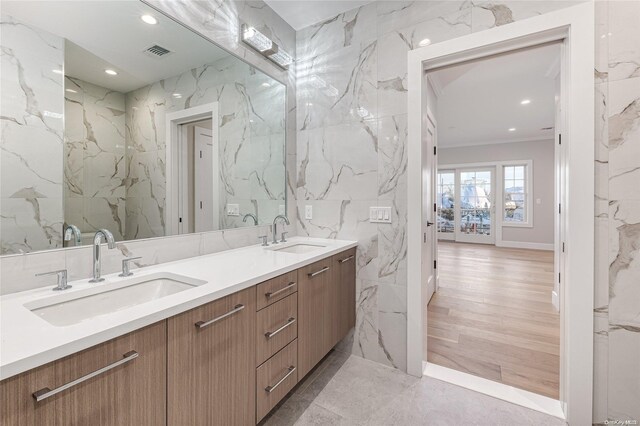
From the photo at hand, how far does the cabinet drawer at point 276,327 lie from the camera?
131 cm

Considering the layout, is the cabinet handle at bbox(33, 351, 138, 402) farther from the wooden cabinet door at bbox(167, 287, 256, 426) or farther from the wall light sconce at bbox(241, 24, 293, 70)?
the wall light sconce at bbox(241, 24, 293, 70)

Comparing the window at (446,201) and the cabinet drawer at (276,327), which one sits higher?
the window at (446,201)

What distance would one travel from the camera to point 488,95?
4.12 meters

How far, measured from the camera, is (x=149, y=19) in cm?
148

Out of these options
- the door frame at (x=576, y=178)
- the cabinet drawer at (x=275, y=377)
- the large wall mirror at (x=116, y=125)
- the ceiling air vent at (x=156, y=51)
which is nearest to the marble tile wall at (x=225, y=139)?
the large wall mirror at (x=116, y=125)

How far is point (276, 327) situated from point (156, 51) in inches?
64.6

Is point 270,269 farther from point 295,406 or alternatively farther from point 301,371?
point 295,406

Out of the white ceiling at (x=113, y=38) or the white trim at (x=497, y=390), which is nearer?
the white ceiling at (x=113, y=38)

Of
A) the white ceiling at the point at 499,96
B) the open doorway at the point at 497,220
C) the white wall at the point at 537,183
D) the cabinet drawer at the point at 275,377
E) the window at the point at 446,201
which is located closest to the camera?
the cabinet drawer at the point at 275,377

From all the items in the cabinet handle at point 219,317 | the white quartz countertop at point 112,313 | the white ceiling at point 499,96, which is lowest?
the cabinet handle at point 219,317

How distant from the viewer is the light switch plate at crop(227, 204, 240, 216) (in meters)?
2.00

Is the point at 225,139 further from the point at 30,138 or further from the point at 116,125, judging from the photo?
the point at 30,138

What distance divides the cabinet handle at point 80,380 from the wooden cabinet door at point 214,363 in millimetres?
121

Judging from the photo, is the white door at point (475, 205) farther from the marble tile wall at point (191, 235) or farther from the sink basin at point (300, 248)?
the sink basin at point (300, 248)
